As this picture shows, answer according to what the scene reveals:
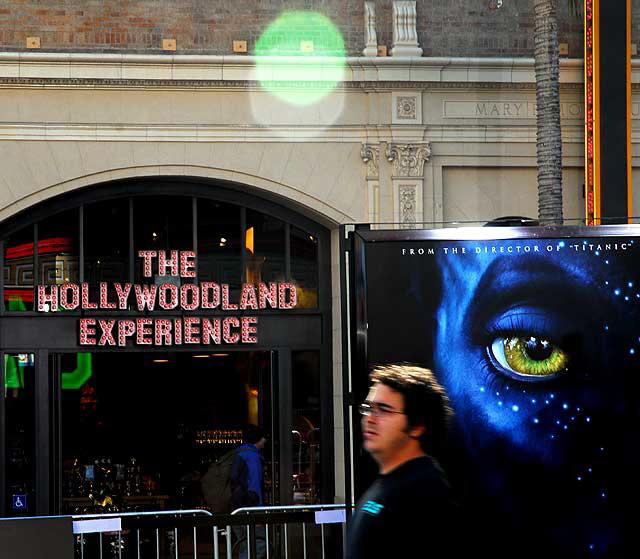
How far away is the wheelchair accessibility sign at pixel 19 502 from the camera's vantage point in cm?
1571

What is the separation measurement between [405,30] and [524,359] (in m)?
8.98

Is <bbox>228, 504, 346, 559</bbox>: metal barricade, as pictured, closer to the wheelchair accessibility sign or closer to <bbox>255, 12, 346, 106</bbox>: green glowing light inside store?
the wheelchair accessibility sign

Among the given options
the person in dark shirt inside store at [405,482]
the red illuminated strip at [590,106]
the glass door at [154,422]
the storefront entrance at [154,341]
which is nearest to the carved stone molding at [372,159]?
the storefront entrance at [154,341]

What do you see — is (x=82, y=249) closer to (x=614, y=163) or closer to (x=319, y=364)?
(x=319, y=364)

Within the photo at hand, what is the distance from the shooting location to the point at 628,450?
309 inches

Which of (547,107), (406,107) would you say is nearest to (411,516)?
(547,107)

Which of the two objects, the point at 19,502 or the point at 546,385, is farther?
the point at 19,502

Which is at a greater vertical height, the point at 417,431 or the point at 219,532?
the point at 417,431

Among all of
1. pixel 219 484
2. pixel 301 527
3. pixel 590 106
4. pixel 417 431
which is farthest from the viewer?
pixel 590 106

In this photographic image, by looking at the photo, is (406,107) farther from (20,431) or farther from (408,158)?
(20,431)

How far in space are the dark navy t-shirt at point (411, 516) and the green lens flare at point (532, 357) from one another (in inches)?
93.1

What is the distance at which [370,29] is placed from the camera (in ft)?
52.5

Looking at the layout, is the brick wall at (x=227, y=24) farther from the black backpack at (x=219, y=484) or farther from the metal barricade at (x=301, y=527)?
the metal barricade at (x=301, y=527)

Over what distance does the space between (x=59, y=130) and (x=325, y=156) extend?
3373 millimetres
